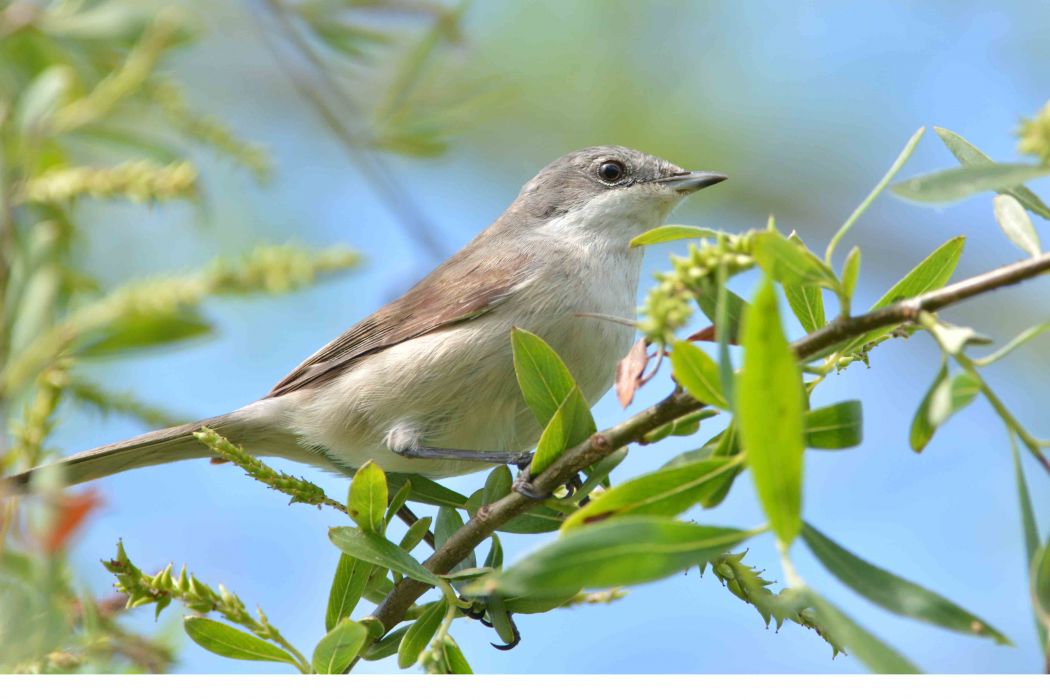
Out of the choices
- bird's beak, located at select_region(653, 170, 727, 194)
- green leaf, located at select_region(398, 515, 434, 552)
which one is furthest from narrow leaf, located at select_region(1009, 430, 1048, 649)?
bird's beak, located at select_region(653, 170, 727, 194)

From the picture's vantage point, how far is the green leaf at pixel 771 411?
1.08m

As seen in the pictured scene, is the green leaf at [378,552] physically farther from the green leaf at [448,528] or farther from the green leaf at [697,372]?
the green leaf at [697,372]

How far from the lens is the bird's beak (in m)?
4.25

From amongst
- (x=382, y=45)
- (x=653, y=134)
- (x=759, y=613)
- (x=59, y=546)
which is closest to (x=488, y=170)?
(x=653, y=134)

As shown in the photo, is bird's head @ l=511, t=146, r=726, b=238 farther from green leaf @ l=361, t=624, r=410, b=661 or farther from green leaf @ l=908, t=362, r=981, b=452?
green leaf @ l=908, t=362, r=981, b=452

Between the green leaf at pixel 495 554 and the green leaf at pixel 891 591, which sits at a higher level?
the green leaf at pixel 495 554

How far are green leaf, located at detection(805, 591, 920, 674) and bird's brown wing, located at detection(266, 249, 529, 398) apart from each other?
2.63m

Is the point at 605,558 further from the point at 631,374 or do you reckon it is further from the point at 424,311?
the point at 424,311

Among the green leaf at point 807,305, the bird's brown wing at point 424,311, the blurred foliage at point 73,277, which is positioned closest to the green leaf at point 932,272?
the green leaf at point 807,305

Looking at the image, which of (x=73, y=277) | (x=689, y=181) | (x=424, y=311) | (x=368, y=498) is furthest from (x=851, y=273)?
(x=689, y=181)

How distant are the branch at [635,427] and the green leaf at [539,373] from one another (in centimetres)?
9

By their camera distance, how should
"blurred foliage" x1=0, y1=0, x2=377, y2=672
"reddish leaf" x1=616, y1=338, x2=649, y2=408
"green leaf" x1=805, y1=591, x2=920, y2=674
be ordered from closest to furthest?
"green leaf" x1=805, y1=591, x2=920, y2=674 → "blurred foliage" x1=0, y1=0, x2=377, y2=672 → "reddish leaf" x1=616, y1=338, x2=649, y2=408

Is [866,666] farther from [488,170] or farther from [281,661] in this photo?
[488,170]

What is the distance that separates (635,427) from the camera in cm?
152
